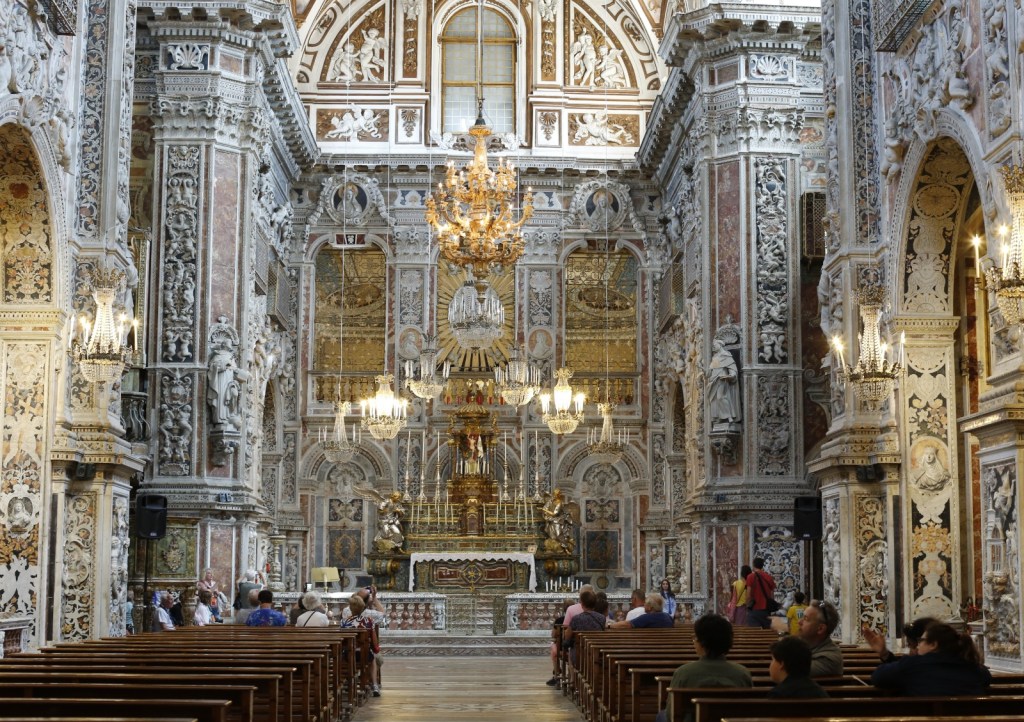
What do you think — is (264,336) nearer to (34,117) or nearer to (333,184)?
(333,184)

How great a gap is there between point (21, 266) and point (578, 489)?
18.8 m

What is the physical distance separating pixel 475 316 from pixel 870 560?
10.9 meters

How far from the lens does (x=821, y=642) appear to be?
9328mm

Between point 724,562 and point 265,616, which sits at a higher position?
point 724,562

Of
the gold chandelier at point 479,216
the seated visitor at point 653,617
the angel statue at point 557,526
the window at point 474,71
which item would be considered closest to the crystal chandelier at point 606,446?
the angel statue at point 557,526

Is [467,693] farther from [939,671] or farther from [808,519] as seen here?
[939,671]

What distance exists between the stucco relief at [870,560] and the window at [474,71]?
757 inches

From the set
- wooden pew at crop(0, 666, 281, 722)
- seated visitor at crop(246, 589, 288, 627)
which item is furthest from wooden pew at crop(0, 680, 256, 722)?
seated visitor at crop(246, 589, 288, 627)

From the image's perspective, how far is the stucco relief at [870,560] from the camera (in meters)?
17.2

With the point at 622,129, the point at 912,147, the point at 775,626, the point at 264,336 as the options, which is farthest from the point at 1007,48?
the point at 622,129

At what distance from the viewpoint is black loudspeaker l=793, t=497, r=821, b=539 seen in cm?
1988

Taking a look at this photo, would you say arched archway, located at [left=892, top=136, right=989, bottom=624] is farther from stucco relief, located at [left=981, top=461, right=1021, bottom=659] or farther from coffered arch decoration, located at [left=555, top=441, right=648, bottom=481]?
coffered arch decoration, located at [left=555, top=441, right=648, bottom=481]

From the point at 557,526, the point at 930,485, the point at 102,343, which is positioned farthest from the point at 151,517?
the point at 557,526

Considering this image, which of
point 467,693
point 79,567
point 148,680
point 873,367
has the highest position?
point 873,367
